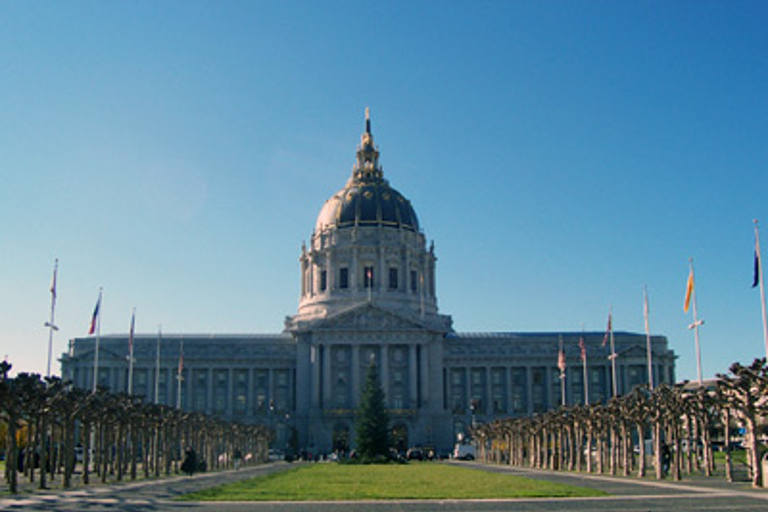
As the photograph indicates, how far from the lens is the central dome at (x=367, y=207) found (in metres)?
153

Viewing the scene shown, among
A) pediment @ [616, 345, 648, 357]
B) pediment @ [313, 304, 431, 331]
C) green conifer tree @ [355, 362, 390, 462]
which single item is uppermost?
pediment @ [313, 304, 431, 331]

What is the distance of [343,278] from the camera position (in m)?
150

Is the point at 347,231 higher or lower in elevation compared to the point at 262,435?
higher

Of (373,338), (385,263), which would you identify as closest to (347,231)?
(385,263)

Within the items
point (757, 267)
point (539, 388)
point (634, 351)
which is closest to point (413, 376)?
point (539, 388)

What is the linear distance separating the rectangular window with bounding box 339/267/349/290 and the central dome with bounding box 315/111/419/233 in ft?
24.8

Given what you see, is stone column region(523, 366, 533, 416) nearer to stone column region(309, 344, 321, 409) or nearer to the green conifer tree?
stone column region(309, 344, 321, 409)

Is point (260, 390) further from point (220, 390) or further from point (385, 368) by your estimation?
point (385, 368)

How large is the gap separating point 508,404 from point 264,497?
363 ft

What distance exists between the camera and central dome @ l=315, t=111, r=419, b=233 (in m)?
153

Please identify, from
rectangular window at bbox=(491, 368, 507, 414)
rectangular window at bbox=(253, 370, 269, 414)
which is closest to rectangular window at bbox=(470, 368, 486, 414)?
rectangular window at bbox=(491, 368, 507, 414)

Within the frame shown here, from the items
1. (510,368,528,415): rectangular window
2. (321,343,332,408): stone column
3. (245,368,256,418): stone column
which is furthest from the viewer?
(510,368,528,415): rectangular window

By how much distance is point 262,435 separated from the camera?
106812 mm

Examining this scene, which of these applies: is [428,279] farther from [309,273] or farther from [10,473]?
[10,473]
